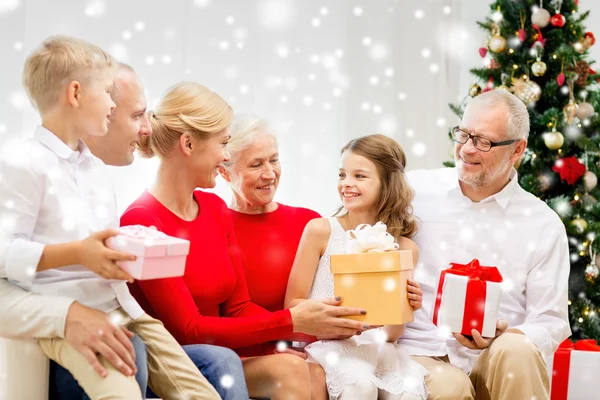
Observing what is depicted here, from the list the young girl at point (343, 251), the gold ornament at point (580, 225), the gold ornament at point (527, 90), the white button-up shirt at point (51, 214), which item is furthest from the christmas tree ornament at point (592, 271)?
the white button-up shirt at point (51, 214)

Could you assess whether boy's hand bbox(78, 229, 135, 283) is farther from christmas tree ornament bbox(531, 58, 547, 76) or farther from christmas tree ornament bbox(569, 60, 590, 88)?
christmas tree ornament bbox(569, 60, 590, 88)

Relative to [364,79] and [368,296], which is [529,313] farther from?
[364,79]

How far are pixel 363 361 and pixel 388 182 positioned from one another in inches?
24.2

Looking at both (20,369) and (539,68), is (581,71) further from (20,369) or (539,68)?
(20,369)

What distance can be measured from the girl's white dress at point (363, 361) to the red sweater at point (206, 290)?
0.59 feet

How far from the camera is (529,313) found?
249 cm

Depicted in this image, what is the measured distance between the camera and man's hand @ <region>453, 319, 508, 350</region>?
2203 millimetres

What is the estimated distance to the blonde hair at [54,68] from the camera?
5.53ft

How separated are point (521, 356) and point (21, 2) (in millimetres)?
2490

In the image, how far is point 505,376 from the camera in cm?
217

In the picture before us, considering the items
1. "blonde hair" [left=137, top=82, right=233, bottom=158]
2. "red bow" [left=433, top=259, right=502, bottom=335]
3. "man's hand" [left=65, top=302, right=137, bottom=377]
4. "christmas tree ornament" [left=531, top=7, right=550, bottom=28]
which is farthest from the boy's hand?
"christmas tree ornament" [left=531, top=7, right=550, bottom=28]

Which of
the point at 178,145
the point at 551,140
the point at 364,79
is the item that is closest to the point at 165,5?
the point at 364,79

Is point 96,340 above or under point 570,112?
under

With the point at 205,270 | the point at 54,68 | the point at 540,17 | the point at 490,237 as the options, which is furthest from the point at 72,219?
the point at 540,17
